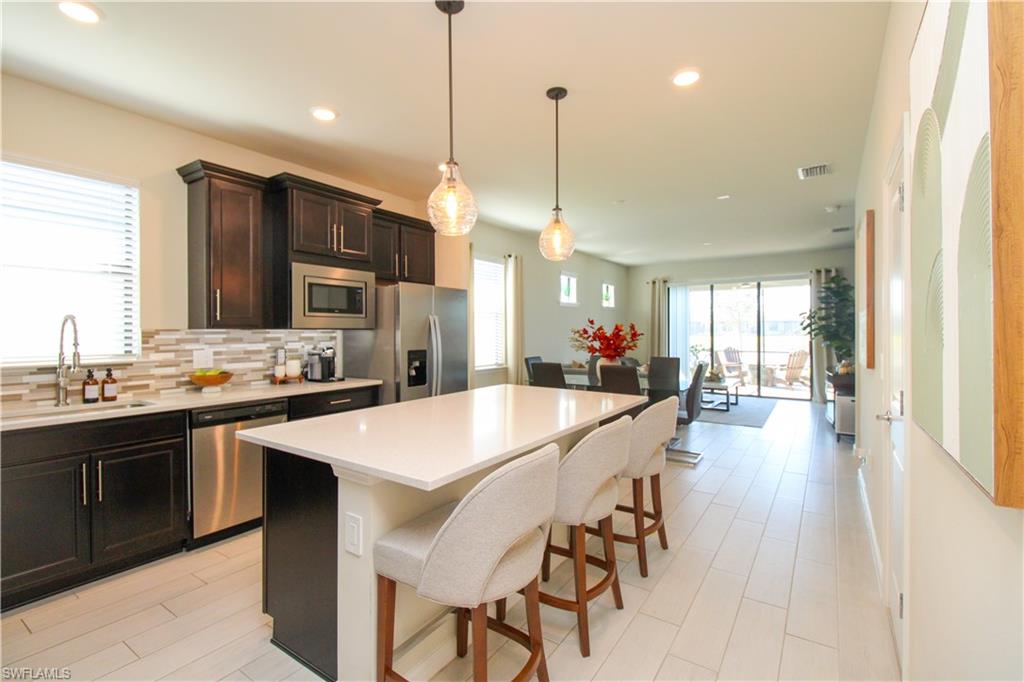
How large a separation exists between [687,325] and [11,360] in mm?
9869

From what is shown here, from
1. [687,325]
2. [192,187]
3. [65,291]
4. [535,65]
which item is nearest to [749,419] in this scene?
[687,325]

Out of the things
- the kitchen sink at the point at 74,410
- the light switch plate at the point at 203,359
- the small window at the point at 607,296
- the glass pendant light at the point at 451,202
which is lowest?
the kitchen sink at the point at 74,410

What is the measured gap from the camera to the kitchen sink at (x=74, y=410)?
2.40 metres

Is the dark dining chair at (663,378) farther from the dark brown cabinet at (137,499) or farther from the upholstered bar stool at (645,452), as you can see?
the dark brown cabinet at (137,499)

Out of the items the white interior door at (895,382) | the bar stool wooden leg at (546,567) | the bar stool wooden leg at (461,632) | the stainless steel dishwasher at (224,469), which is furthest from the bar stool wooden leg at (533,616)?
the stainless steel dishwasher at (224,469)

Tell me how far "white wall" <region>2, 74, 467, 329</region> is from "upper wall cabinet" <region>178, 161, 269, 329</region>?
0.32 ft

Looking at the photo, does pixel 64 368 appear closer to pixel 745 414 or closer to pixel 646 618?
pixel 646 618

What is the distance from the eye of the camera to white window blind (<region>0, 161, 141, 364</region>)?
2.61 metres

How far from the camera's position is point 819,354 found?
332 inches

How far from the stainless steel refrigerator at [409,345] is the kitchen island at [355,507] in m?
1.87

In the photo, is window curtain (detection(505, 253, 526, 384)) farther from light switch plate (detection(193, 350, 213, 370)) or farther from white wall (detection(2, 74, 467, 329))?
light switch plate (detection(193, 350, 213, 370))

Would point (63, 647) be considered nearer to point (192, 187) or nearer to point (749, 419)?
point (192, 187)

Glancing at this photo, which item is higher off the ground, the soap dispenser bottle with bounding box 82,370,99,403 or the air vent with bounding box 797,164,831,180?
the air vent with bounding box 797,164,831,180

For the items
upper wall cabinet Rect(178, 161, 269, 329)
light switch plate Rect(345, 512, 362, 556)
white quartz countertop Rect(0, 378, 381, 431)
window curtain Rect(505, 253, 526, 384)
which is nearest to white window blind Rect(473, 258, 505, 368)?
window curtain Rect(505, 253, 526, 384)
